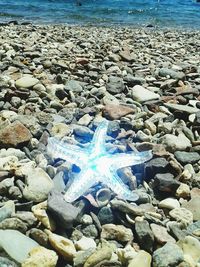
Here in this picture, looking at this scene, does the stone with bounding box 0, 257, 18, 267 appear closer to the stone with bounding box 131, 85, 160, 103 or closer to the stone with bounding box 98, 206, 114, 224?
the stone with bounding box 98, 206, 114, 224

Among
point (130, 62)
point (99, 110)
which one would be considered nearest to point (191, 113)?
point (99, 110)

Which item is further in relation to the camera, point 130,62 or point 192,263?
point 130,62

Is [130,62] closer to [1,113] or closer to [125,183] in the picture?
[1,113]

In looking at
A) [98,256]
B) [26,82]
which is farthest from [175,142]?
[26,82]

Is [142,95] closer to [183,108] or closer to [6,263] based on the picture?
[183,108]

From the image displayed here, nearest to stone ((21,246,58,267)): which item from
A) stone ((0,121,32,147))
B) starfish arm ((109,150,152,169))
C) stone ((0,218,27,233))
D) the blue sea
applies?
stone ((0,218,27,233))
